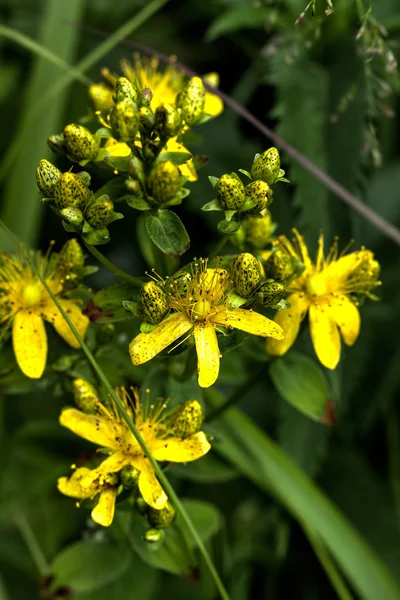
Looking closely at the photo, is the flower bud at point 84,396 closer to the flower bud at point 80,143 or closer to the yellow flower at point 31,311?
the yellow flower at point 31,311

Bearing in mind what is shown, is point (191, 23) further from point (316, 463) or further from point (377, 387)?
point (316, 463)

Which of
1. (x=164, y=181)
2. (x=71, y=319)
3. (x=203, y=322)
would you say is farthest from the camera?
(x=71, y=319)

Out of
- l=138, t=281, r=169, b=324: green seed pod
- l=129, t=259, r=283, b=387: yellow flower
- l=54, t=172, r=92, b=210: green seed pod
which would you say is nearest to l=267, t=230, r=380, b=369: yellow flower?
l=129, t=259, r=283, b=387: yellow flower

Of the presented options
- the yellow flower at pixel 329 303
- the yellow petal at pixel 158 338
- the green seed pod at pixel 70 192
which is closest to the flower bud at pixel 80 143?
the green seed pod at pixel 70 192

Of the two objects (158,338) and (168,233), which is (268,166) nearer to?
(168,233)

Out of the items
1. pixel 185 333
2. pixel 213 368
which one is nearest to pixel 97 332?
pixel 185 333

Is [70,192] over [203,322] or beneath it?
over

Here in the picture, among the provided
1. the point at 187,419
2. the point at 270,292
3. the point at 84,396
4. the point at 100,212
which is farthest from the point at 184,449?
the point at 100,212
